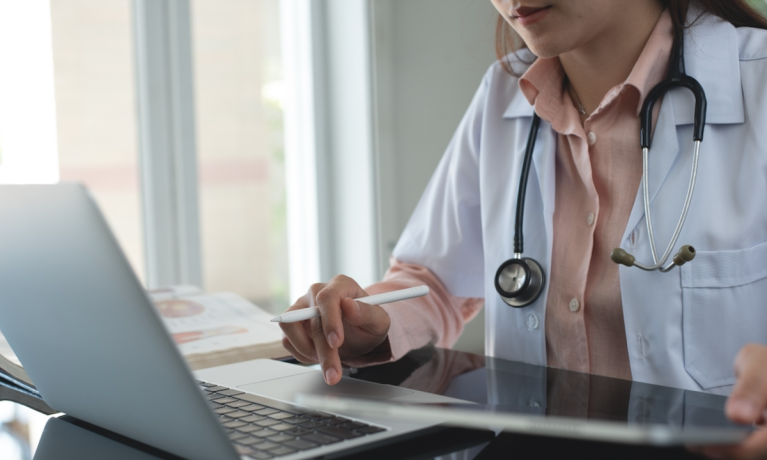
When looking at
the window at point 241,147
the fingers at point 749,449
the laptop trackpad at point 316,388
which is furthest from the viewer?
the window at point 241,147

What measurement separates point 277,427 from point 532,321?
0.51 meters

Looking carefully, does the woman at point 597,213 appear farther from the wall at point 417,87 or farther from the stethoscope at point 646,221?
the wall at point 417,87

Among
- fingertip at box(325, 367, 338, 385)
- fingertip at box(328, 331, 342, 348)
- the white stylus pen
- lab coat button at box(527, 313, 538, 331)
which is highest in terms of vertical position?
the white stylus pen

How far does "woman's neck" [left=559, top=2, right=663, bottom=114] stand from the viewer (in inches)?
36.1

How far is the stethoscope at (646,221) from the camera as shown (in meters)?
0.78

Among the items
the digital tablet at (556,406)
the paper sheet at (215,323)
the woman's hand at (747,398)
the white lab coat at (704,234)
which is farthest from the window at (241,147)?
the woman's hand at (747,398)

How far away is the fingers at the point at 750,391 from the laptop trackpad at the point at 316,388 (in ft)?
0.92

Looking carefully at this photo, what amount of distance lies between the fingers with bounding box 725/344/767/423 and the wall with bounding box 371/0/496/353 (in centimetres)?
173

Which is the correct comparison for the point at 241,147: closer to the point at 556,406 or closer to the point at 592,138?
the point at 592,138

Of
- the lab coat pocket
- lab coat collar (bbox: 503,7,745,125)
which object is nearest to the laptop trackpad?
the lab coat pocket

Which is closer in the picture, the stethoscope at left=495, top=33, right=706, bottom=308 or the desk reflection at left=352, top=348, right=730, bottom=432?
the desk reflection at left=352, top=348, right=730, bottom=432

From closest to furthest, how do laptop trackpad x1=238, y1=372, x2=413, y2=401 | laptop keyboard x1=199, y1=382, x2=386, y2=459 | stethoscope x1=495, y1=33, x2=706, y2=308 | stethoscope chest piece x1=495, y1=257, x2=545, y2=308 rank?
1. laptop keyboard x1=199, y1=382, x2=386, y2=459
2. laptop trackpad x1=238, y1=372, x2=413, y2=401
3. stethoscope x1=495, y1=33, x2=706, y2=308
4. stethoscope chest piece x1=495, y1=257, x2=545, y2=308

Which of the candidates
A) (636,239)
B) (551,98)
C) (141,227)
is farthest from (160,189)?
(636,239)

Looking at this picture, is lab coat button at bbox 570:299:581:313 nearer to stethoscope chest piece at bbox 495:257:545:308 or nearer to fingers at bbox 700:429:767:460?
stethoscope chest piece at bbox 495:257:545:308
